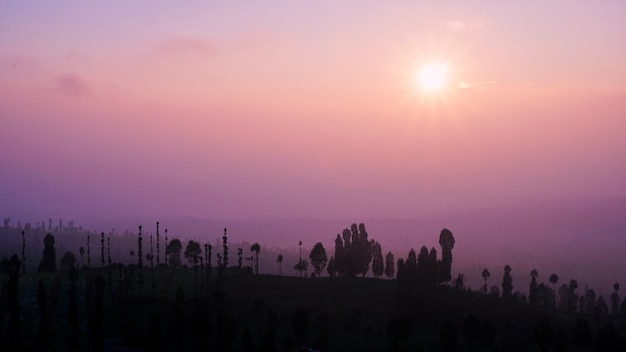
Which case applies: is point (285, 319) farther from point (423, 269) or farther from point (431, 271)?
point (431, 271)

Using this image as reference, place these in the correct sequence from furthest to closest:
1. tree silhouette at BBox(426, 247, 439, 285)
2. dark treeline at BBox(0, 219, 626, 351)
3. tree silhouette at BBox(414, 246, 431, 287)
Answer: tree silhouette at BBox(426, 247, 439, 285), tree silhouette at BBox(414, 246, 431, 287), dark treeline at BBox(0, 219, 626, 351)

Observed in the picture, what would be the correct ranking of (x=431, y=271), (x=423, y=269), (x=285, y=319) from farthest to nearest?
(x=431, y=271), (x=423, y=269), (x=285, y=319)

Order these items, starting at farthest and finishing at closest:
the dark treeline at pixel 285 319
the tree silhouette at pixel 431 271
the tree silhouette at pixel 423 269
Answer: the tree silhouette at pixel 431 271
the tree silhouette at pixel 423 269
the dark treeline at pixel 285 319

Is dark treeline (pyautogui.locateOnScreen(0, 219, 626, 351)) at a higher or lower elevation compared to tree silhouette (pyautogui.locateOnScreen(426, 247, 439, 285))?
lower

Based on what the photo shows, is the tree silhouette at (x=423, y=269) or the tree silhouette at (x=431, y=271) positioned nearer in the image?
the tree silhouette at (x=423, y=269)

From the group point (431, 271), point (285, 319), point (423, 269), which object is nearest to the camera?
point (285, 319)

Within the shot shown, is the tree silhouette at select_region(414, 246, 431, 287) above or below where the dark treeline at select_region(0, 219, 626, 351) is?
above

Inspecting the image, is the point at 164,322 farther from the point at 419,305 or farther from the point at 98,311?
the point at 419,305

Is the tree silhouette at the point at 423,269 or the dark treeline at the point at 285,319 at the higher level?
the tree silhouette at the point at 423,269

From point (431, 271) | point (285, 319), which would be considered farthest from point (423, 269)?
point (285, 319)

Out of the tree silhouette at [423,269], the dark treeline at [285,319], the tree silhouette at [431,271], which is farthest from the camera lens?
the tree silhouette at [431,271]

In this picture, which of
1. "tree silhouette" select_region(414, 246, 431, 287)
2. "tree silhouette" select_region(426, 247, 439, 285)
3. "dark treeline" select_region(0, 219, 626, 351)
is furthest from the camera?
"tree silhouette" select_region(426, 247, 439, 285)

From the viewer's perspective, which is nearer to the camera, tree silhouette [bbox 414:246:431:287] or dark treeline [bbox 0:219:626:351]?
dark treeline [bbox 0:219:626:351]

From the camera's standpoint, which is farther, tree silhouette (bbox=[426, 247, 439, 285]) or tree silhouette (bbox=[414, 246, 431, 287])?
tree silhouette (bbox=[426, 247, 439, 285])
